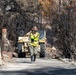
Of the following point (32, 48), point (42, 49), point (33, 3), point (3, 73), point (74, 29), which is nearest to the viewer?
point (3, 73)

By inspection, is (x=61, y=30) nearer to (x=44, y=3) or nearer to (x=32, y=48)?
(x=44, y=3)

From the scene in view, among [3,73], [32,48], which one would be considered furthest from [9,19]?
[3,73]

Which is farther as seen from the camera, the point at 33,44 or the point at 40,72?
the point at 33,44

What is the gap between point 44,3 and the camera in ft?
80.0

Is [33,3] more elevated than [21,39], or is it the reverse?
[33,3]

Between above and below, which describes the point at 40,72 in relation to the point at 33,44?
Result: below

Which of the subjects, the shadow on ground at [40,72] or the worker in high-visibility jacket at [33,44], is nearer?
the shadow on ground at [40,72]

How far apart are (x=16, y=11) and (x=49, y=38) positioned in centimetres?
575

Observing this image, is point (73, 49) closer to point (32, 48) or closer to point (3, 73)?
point (32, 48)

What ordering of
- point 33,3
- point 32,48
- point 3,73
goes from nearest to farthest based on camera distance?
1. point 3,73
2. point 32,48
3. point 33,3

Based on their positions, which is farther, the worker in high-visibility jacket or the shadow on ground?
the worker in high-visibility jacket

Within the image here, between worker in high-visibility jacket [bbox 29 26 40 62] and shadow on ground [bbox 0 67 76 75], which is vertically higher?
worker in high-visibility jacket [bbox 29 26 40 62]

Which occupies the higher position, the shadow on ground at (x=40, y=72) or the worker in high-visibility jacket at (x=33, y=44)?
the worker in high-visibility jacket at (x=33, y=44)

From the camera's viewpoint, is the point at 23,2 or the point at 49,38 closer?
the point at 49,38
